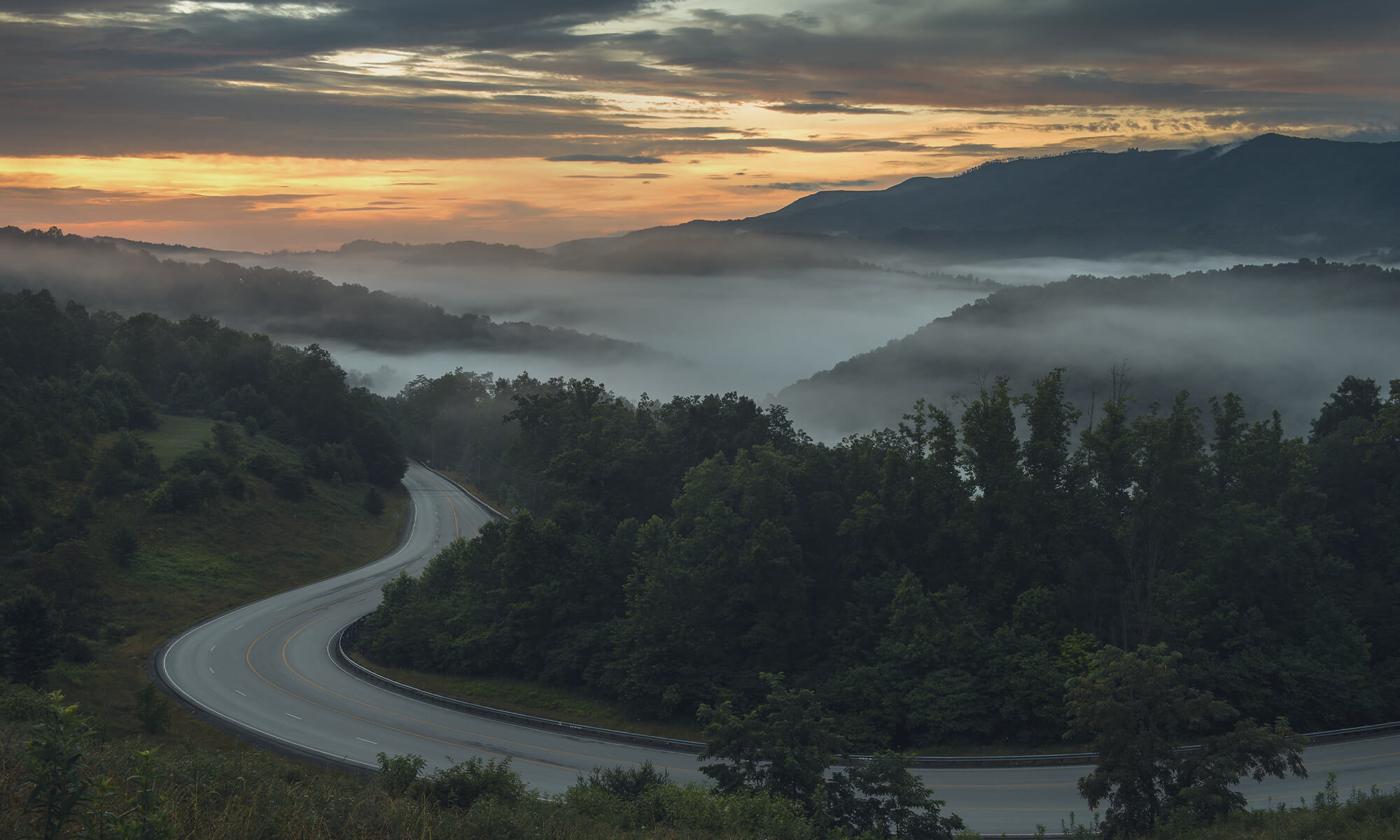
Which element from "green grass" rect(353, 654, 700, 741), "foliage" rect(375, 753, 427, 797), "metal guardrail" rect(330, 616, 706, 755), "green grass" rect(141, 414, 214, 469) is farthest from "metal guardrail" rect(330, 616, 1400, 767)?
"green grass" rect(141, 414, 214, 469)

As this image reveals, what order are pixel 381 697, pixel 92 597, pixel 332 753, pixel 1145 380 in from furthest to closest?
pixel 1145 380
pixel 92 597
pixel 381 697
pixel 332 753

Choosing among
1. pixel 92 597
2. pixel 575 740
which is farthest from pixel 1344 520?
pixel 92 597

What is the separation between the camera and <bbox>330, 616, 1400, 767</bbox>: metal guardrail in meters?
32.6

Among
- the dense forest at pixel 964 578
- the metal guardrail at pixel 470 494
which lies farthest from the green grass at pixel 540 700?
the metal guardrail at pixel 470 494

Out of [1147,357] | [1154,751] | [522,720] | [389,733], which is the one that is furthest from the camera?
[1147,357]

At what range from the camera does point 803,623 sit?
135ft

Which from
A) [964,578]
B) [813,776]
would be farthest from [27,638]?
[964,578]

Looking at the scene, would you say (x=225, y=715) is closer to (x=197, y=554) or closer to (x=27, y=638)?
(x=27, y=638)

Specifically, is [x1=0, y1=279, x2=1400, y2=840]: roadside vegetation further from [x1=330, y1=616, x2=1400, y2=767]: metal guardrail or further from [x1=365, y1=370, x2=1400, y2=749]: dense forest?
[x1=330, y1=616, x2=1400, y2=767]: metal guardrail

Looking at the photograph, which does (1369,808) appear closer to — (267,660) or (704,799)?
(704,799)

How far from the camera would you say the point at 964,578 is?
41719 mm

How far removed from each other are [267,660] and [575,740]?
58.7 ft

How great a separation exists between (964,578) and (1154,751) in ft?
62.4

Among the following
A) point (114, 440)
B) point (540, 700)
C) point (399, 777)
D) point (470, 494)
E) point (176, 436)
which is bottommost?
point (470, 494)
